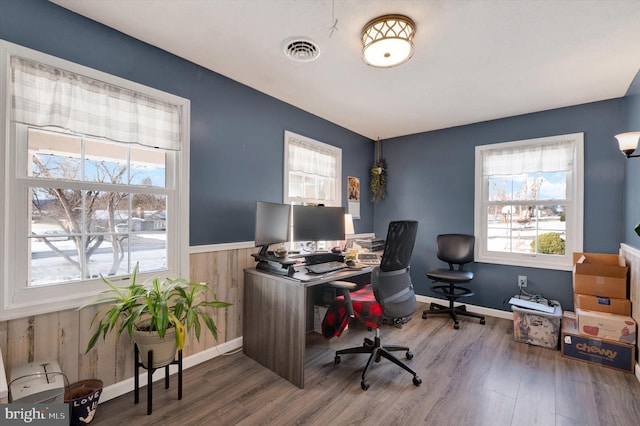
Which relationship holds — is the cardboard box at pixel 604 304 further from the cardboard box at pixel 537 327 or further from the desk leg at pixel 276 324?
the desk leg at pixel 276 324

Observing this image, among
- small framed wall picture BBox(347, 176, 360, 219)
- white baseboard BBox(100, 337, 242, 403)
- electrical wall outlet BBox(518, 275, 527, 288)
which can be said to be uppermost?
small framed wall picture BBox(347, 176, 360, 219)

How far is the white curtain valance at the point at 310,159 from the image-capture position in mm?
3238

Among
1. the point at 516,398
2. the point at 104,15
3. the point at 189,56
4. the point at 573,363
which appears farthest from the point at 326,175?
the point at 573,363

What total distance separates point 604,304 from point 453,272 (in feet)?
4.25

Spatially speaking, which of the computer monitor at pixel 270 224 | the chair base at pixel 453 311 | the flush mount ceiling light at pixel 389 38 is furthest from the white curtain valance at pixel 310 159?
the chair base at pixel 453 311

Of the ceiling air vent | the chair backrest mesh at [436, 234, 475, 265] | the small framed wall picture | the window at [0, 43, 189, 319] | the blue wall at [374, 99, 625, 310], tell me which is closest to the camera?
the window at [0, 43, 189, 319]

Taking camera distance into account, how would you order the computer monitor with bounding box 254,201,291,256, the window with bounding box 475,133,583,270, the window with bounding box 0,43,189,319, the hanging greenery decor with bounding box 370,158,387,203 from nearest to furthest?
the window with bounding box 0,43,189,319 → the computer monitor with bounding box 254,201,291,256 → the window with bounding box 475,133,583,270 → the hanging greenery decor with bounding box 370,158,387,203

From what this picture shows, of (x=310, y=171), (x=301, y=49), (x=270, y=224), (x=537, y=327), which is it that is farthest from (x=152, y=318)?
(x=537, y=327)

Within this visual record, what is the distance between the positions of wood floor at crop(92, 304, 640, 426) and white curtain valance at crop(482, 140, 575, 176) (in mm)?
2010

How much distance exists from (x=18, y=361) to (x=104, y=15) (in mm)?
2145

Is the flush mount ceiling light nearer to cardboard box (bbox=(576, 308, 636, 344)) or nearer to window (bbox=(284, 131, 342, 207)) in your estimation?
window (bbox=(284, 131, 342, 207))

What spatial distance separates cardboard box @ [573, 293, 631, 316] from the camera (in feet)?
8.02

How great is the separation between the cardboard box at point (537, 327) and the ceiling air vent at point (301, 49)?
3065 millimetres

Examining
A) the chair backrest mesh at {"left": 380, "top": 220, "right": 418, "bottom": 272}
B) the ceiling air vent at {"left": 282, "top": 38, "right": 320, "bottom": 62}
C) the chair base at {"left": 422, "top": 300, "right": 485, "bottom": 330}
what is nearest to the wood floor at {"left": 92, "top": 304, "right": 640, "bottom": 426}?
the chair base at {"left": 422, "top": 300, "right": 485, "bottom": 330}
